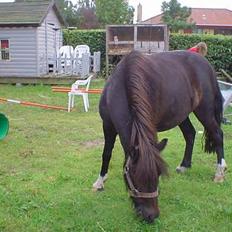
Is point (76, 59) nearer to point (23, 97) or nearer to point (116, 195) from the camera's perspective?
point (23, 97)

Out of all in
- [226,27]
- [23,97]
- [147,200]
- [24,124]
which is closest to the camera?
[147,200]

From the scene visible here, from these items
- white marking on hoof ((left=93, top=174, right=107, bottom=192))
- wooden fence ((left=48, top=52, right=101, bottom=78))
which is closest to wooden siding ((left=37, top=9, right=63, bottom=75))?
wooden fence ((left=48, top=52, right=101, bottom=78))

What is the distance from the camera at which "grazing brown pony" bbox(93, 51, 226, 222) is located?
3041 mm

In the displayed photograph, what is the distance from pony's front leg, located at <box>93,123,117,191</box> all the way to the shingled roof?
12.0 meters

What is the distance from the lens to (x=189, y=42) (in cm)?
1825

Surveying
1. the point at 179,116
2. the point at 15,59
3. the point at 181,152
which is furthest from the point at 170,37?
the point at 179,116

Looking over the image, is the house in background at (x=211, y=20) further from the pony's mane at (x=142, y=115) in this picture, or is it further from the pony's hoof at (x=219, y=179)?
the pony's mane at (x=142, y=115)

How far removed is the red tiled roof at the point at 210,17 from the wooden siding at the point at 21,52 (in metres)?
43.4

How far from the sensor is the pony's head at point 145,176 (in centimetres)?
296

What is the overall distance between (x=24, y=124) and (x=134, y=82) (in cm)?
498

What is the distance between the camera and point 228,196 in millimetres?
4324

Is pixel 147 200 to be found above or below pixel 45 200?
above

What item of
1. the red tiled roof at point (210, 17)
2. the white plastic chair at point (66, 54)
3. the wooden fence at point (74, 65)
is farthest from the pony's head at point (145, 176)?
the red tiled roof at point (210, 17)

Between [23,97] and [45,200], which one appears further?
[23,97]
